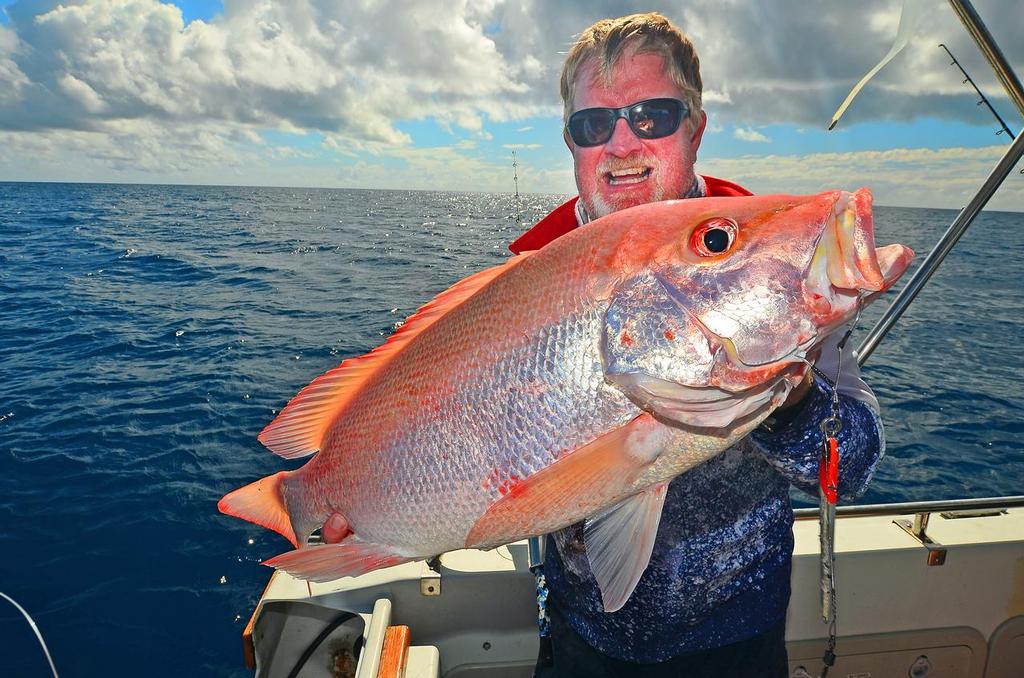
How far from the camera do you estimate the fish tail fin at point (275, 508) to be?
6.20ft

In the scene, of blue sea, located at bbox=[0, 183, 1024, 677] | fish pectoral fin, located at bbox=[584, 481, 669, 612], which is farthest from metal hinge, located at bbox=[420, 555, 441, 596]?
blue sea, located at bbox=[0, 183, 1024, 677]

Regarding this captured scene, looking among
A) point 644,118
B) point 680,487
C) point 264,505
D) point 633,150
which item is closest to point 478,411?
point 680,487

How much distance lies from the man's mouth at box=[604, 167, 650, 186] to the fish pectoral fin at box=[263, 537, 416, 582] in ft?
4.40

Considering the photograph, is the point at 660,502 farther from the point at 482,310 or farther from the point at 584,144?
the point at 584,144

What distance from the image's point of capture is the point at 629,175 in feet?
6.66

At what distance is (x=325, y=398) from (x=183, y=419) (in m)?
8.02

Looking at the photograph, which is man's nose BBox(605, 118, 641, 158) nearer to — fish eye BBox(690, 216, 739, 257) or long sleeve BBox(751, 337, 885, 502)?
fish eye BBox(690, 216, 739, 257)

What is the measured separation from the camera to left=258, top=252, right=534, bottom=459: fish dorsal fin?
1787 millimetres

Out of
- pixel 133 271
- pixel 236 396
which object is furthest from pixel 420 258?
pixel 236 396

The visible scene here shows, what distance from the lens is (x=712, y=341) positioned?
1.26 meters

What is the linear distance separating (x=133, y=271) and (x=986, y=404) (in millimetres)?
23414

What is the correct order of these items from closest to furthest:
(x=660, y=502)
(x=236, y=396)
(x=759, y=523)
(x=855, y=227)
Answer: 1. (x=855, y=227)
2. (x=660, y=502)
3. (x=759, y=523)
4. (x=236, y=396)

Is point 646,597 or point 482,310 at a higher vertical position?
point 482,310

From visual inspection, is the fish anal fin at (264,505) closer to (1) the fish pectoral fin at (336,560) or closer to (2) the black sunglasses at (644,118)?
(1) the fish pectoral fin at (336,560)
